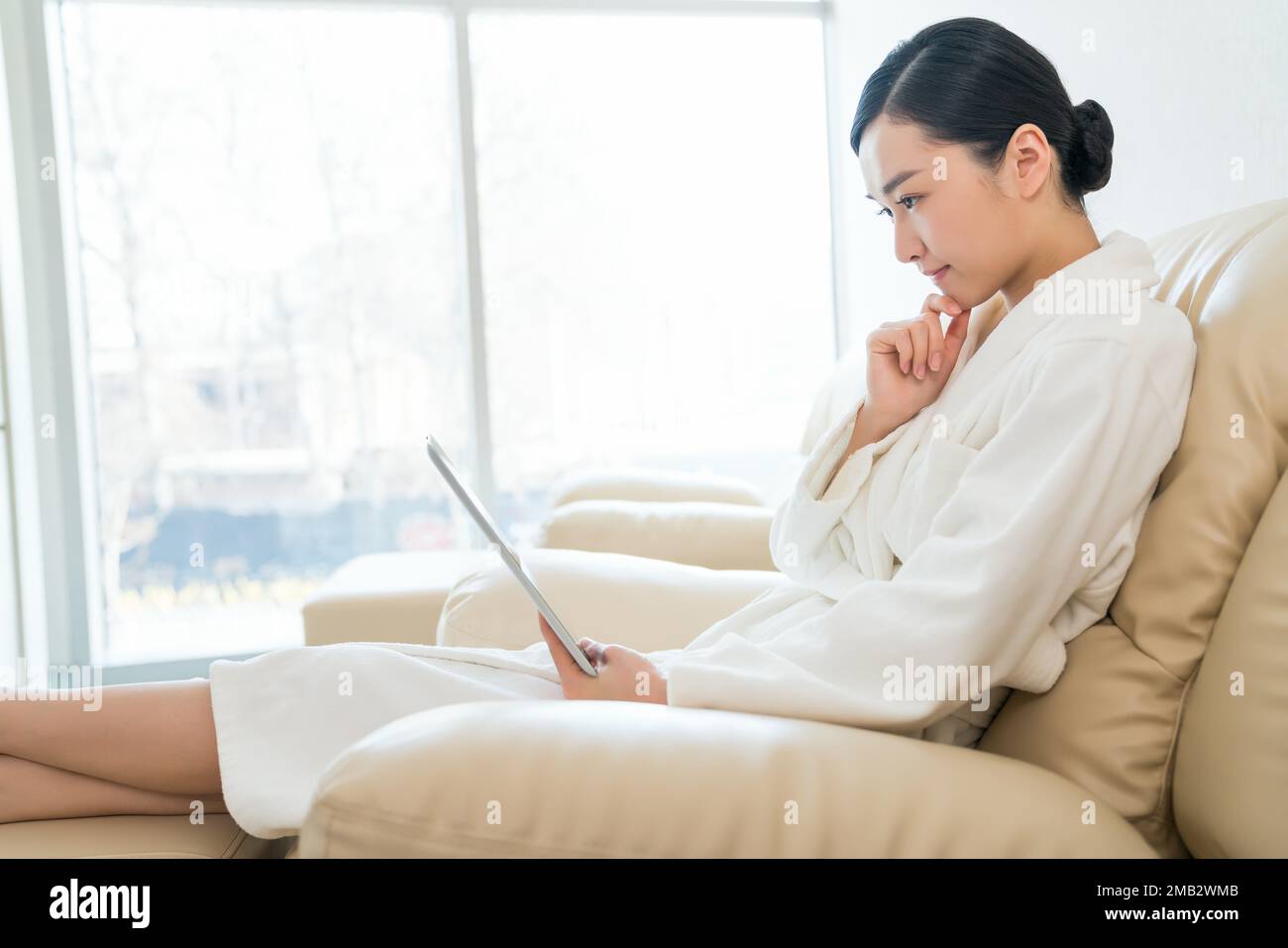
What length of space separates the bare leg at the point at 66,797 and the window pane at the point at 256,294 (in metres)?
2.69

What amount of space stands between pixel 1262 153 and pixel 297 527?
3056 mm

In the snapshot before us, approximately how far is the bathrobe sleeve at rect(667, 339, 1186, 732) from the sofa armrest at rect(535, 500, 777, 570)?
3.49 ft

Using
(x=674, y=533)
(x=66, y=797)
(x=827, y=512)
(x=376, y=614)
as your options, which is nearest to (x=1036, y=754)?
(x=827, y=512)

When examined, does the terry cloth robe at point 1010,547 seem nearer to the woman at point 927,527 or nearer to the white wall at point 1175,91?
the woman at point 927,527

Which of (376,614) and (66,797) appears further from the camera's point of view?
(376,614)

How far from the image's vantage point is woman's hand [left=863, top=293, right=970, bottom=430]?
1228 mm

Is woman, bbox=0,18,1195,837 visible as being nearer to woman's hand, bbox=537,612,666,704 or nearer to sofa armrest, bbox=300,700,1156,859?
woman's hand, bbox=537,612,666,704

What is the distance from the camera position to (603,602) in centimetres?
153

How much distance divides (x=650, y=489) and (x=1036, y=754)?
1778mm

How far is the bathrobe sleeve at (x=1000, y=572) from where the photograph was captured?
35.8 inches

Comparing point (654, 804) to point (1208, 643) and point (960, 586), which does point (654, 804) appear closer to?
point (960, 586)

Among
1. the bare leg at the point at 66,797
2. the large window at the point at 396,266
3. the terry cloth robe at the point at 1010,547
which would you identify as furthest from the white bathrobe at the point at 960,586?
the large window at the point at 396,266
